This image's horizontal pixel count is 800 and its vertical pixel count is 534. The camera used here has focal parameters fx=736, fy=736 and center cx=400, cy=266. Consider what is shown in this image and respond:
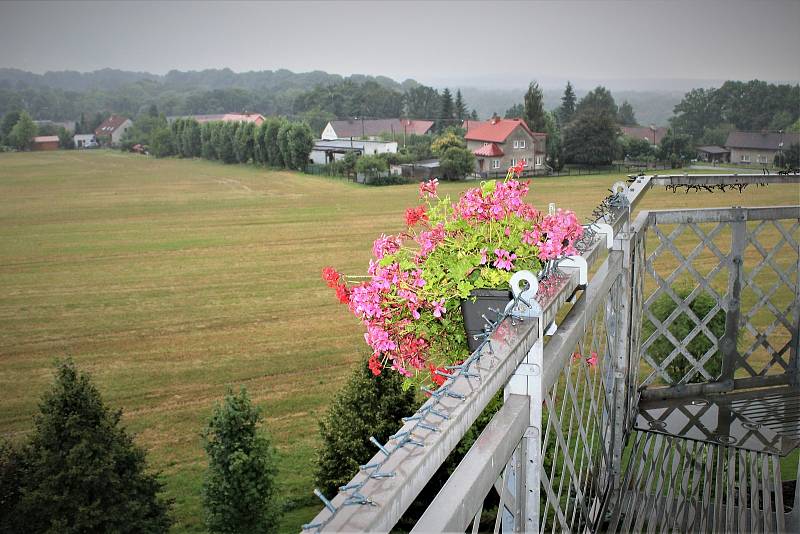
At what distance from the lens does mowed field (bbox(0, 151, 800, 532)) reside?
11688 mm

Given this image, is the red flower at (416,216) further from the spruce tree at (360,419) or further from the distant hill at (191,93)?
the distant hill at (191,93)

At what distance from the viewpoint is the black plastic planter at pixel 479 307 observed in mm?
2443

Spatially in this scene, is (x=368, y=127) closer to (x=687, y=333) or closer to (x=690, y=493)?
(x=687, y=333)

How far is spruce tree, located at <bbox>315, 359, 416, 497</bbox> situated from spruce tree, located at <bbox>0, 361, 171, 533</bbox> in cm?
201

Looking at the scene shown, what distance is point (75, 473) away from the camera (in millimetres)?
6473

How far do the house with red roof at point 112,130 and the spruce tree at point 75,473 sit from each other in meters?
64.0

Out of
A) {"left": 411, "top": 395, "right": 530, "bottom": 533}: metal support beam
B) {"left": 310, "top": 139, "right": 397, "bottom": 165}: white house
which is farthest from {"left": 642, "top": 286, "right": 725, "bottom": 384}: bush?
{"left": 310, "top": 139, "right": 397, "bottom": 165}: white house

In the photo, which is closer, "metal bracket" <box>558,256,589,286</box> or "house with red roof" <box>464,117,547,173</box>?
"metal bracket" <box>558,256,589,286</box>

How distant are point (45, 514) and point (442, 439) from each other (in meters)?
6.63

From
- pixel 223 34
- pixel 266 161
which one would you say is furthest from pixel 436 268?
pixel 223 34

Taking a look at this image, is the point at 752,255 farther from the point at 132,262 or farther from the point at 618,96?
the point at 618,96

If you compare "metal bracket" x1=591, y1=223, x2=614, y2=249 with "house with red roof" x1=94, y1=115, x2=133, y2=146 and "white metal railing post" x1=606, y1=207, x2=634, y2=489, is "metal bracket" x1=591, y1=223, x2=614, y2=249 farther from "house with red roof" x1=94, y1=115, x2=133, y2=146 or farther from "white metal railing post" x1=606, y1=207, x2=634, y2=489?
"house with red roof" x1=94, y1=115, x2=133, y2=146

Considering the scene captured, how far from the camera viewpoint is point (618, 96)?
84312 mm

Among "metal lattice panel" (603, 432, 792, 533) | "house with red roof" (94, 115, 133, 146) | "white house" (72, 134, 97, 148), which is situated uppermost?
"house with red roof" (94, 115, 133, 146)
